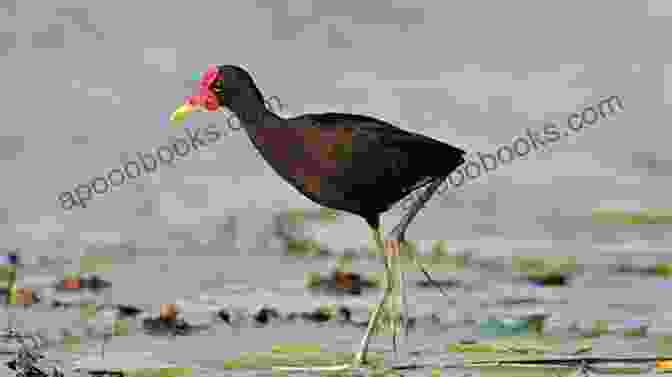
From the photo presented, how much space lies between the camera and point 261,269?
12.4 m

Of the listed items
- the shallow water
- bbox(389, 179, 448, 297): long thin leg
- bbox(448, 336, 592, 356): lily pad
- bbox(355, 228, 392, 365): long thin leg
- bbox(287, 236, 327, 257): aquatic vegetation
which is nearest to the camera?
bbox(355, 228, 392, 365): long thin leg

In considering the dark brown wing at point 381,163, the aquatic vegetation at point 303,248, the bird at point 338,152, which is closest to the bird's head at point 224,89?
the bird at point 338,152

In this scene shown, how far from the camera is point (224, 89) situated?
7539mm

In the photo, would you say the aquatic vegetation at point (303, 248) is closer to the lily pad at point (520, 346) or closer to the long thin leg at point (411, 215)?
the lily pad at point (520, 346)

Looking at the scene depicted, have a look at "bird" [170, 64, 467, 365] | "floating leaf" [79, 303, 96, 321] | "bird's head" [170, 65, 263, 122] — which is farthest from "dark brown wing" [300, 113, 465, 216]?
"floating leaf" [79, 303, 96, 321]

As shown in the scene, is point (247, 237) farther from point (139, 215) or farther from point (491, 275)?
point (491, 275)

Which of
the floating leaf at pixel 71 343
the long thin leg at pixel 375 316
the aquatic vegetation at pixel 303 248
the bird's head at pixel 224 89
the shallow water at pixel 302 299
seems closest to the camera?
the long thin leg at pixel 375 316

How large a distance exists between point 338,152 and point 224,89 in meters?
0.77

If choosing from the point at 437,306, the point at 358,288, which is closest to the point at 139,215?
the point at 358,288

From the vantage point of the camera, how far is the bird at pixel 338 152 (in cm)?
739

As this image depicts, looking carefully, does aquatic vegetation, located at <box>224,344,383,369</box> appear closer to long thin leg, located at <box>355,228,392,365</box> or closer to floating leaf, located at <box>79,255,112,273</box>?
long thin leg, located at <box>355,228,392,365</box>

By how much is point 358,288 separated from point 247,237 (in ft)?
10.8

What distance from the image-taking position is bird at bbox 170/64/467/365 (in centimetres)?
739

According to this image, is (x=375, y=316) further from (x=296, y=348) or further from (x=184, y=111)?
(x=184, y=111)
